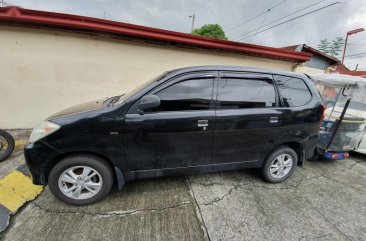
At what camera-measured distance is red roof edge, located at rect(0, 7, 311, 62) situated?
352 cm

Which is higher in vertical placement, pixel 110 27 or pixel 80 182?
pixel 110 27

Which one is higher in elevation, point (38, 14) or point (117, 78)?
point (38, 14)

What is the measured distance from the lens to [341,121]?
3.34 m

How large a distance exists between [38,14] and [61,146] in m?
3.51

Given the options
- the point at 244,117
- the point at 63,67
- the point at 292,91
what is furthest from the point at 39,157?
the point at 292,91

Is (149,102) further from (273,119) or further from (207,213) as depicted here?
(273,119)

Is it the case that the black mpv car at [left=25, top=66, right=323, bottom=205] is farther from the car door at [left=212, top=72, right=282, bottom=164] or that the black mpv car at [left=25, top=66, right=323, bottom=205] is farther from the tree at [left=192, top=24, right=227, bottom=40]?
the tree at [left=192, top=24, right=227, bottom=40]

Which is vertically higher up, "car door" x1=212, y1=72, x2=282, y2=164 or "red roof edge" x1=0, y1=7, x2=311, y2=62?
"red roof edge" x1=0, y1=7, x2=311, y2=62

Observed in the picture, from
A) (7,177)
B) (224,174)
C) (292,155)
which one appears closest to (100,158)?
(7,177)

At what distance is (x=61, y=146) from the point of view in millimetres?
1886

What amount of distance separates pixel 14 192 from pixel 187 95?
2696mm

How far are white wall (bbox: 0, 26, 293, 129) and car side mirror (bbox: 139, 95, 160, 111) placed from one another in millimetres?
3015

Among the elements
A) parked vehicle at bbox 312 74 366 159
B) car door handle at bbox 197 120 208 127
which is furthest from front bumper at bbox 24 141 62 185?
parked vehicle at bbox 312 74 366 159

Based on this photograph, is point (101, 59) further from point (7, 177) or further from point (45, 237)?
point (45, 237)
